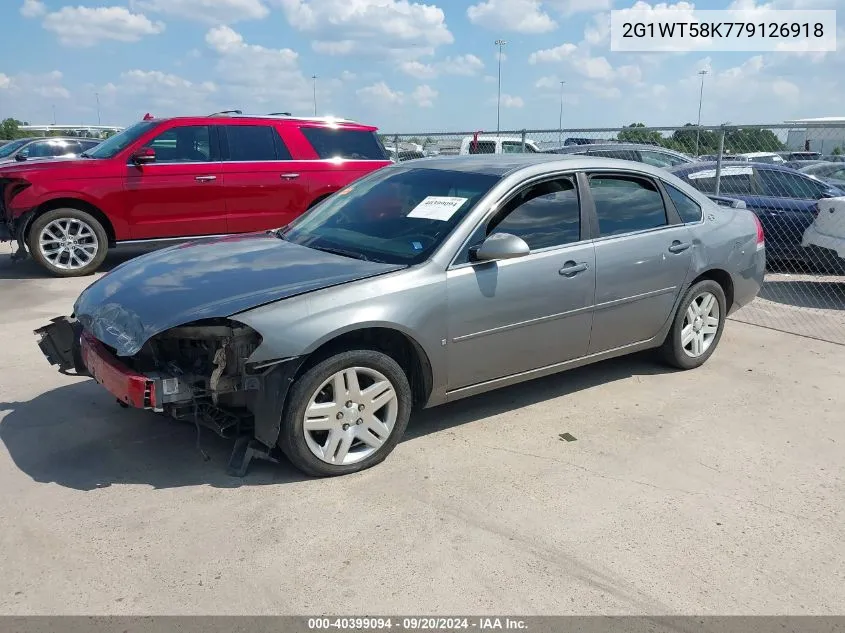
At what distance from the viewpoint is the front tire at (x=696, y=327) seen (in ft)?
18.0

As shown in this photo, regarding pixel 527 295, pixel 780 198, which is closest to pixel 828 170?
pixel 780 198

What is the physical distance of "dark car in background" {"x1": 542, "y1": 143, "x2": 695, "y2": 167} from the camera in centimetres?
1275

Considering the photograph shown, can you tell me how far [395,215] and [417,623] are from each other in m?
2.57

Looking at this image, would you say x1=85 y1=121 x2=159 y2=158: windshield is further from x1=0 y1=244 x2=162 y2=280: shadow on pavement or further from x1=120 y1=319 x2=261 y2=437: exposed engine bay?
x1=120 y1=319 x2=261 y2=437: exposed engine bay

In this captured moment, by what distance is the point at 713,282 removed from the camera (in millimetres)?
5617

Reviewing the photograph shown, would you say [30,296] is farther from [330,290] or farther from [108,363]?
[330,290]

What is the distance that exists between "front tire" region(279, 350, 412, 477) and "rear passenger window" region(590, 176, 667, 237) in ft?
6.28

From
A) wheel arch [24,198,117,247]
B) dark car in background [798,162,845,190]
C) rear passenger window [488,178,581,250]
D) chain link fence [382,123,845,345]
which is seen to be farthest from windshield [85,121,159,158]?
dark car in background [798,162,845,190]

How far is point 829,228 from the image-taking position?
8.59 m

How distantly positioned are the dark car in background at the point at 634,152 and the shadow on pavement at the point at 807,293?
12.8 feet

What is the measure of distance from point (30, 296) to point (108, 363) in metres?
5.01

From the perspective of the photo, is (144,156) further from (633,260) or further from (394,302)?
(633,260)

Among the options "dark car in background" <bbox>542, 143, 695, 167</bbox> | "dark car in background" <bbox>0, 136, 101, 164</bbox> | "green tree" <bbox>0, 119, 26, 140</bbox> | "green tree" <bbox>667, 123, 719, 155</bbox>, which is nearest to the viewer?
"green tree" <bbox>667, 123, 719, 155</bbox>

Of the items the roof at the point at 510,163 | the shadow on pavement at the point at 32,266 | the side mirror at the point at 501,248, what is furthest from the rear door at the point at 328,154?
the side mirror at the point at 501,248
